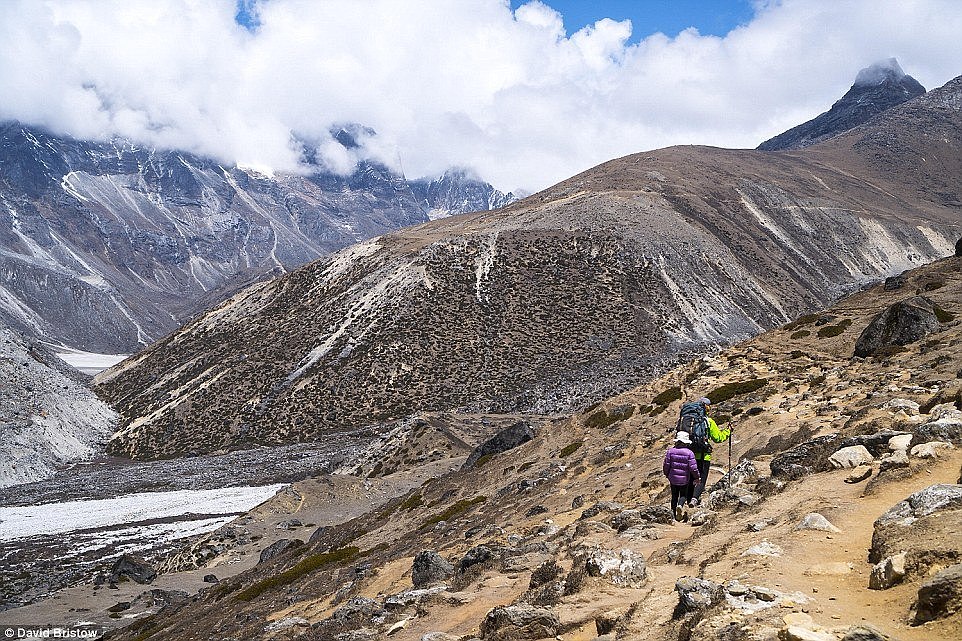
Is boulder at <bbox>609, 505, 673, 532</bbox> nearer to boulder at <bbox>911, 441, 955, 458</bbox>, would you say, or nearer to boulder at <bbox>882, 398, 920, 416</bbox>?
boulder at <bbox>911, 441, 955, 458</bbox>

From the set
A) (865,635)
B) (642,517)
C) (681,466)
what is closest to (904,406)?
(681,466)

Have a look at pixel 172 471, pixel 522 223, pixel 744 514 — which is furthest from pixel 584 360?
pixel 744 514

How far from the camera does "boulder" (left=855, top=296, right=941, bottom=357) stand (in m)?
23.6

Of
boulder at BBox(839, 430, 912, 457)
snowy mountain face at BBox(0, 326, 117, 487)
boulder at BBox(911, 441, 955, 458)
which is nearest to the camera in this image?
boulder at BBox(911, 441, 955, 458)

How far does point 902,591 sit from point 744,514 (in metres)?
4.81

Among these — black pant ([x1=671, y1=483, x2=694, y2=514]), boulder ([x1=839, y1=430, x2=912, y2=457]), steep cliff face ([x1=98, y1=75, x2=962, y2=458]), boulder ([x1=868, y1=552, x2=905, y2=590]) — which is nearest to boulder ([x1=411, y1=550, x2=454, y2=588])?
black pant ([x1=671, y1=483, x2=694, y2=514])

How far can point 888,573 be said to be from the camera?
6.36 metres

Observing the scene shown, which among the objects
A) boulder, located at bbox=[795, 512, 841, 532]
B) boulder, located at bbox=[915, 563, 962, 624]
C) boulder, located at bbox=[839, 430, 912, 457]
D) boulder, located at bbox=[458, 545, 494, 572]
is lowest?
boulder, located at bbox=[458, 545, 494, 572]

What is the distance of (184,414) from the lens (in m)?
87.8

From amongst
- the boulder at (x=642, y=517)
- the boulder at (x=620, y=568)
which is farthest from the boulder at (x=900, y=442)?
the boulder at (x=620, y=568)

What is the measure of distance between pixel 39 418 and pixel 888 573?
89.0 metres

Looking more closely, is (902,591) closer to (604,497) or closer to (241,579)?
(604,497)

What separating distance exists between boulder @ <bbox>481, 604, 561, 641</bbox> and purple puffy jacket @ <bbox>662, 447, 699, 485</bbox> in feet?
16.4

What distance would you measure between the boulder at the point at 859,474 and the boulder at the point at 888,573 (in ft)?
14.1
